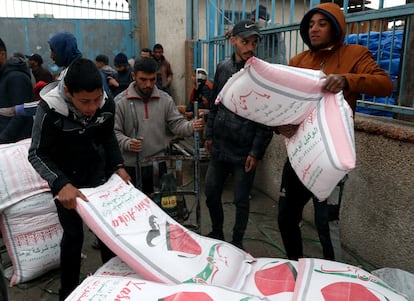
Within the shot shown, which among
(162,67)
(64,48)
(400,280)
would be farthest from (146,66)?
(162,67)

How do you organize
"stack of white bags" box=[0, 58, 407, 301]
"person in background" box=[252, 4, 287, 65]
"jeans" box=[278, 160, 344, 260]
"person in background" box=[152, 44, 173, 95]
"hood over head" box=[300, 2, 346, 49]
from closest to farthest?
"stack of white bags" box=[0, 58, 407, 301] < "hood over head" box=[300, 2, 346, 49] < "jeans" box=[278, 160, 344, 260] < "person in background" box=[252, 4, 287, 65] < "person in background" box=[152, 44, 173, 95]

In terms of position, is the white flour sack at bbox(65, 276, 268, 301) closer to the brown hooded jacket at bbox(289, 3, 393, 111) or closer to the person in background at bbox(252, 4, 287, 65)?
the brown hooded jacket at bbox(289, 3, 393, 111)

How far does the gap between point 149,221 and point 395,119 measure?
6.43 ft

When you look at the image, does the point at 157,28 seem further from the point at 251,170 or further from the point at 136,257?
the point at 136,257

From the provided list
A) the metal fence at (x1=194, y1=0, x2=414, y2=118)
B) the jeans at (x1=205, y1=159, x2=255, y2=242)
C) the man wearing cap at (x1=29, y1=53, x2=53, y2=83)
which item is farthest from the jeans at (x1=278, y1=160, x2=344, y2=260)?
the man wearing cap at (x1=29, y1=53, x2=53, y2=83)

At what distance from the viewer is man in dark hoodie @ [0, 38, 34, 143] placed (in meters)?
2.92

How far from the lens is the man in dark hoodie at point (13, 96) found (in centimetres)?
292

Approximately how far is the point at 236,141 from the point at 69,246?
1346mm

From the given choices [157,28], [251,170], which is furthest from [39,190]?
[157,28]

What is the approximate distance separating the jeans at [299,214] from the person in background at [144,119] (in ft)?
2.57

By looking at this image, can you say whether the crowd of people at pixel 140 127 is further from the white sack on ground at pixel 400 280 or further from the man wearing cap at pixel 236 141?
the white sack on ground at pixel 400 280

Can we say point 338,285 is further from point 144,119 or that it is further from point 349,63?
point 144,119

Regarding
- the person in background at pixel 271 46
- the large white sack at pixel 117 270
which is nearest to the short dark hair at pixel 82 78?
the large white sack at pixel 117 270

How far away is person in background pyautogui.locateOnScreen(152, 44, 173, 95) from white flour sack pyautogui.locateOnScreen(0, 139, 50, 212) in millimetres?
4560
